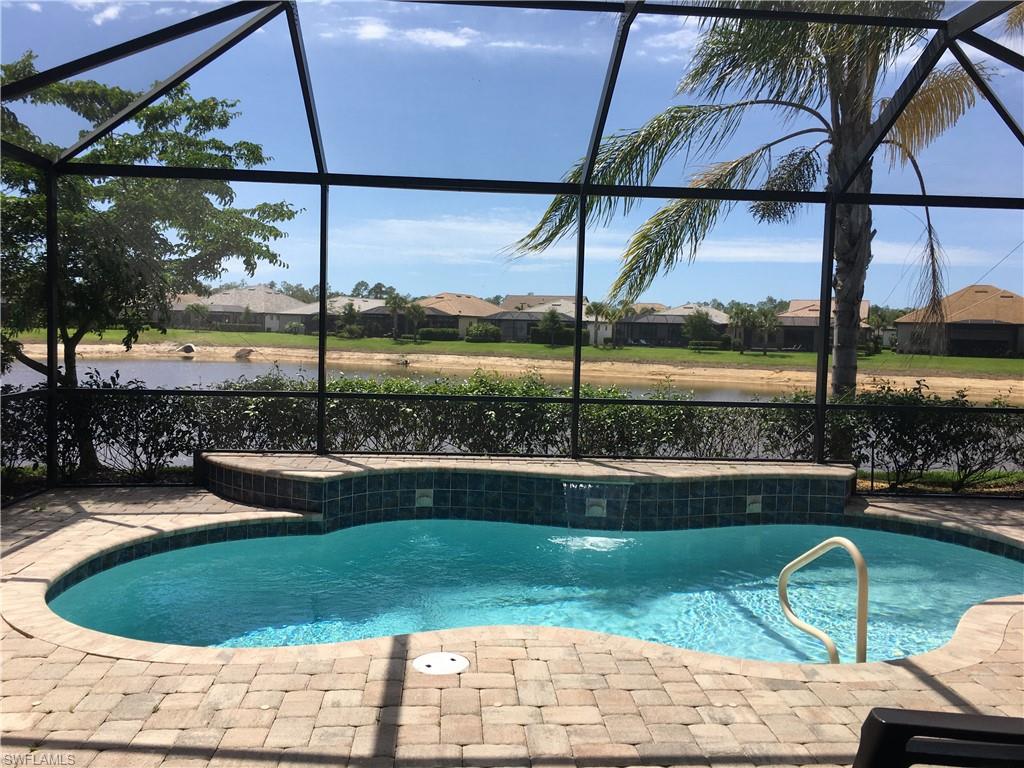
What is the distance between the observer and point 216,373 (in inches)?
296

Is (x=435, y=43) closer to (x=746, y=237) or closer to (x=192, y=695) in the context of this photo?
(x=746, y=237)

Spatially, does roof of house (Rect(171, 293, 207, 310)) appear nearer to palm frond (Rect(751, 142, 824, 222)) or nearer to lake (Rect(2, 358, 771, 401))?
lake (Rect(2, 358, 771, 401))

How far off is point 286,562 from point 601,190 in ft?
14.3

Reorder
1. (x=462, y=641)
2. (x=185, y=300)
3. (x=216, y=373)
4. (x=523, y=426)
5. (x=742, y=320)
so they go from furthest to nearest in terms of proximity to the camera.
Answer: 1. (x=742, y=320)
2. (x=523, y=426)
3. (x=216, y=373)
4. (x=185, y=300)
5. (x=462, y=641)

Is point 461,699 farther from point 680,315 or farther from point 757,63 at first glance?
point 680,315

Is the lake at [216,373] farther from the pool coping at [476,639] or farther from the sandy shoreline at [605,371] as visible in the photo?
the pool coping at [476,639]

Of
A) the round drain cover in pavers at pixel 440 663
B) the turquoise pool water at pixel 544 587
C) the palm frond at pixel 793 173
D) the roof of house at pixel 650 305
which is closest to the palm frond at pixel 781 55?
the palm frond at pixel 793 173

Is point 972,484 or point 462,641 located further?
point 972,484

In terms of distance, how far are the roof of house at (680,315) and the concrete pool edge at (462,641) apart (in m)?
5.72

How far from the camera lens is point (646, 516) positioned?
6.49m

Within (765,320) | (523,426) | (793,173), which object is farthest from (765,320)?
(523,426)

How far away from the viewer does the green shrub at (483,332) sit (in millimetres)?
9367

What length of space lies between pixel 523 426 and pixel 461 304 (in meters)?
2.72

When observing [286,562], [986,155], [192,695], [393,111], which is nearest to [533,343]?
[393,111]
